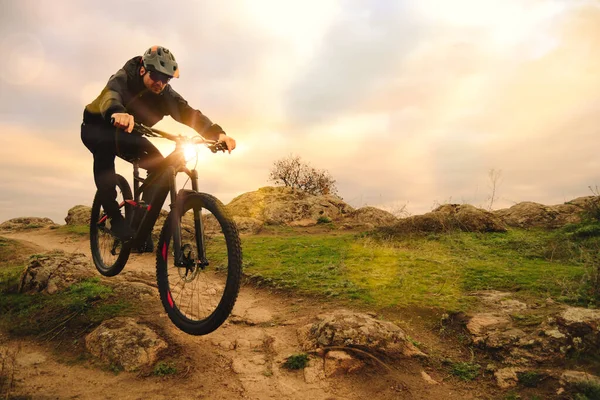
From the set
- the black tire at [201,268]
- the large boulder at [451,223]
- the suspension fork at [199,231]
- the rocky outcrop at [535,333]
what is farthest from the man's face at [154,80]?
the large boulder at [451,223]

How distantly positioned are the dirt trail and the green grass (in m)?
1.44

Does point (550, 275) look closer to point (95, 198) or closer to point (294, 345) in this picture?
point (294, 345)

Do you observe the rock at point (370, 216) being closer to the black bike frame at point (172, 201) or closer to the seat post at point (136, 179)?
the seat post at point (136, 179)

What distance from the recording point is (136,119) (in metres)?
5.07

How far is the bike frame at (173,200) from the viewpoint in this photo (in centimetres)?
399

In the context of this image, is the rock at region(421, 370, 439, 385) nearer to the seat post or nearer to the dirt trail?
the dirt trail

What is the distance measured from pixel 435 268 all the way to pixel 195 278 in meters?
4.22

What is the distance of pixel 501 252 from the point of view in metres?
8.20

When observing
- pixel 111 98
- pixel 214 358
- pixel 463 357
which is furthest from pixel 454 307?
pixel 111 98

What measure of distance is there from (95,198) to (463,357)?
6016 mm

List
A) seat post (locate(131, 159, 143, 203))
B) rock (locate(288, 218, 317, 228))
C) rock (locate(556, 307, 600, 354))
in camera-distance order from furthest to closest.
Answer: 1. rock (locate(288, 218, 317, 228))
2. seat post (locate(131, 159, 143, 203))
3. rock (locate(556, 307, 600, 354))

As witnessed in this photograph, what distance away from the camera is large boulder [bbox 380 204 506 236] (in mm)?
10711

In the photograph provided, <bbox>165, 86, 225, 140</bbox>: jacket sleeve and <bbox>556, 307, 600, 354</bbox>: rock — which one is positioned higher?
<bbox>165, 86, 225, 140</bbox>: jacket sleeve

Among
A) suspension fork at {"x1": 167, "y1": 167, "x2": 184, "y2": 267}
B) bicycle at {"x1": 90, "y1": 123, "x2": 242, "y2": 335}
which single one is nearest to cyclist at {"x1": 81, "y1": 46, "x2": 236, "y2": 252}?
bicycle at {"x1": 90, "y1": 123, "x2": 242, "y2": 335}
